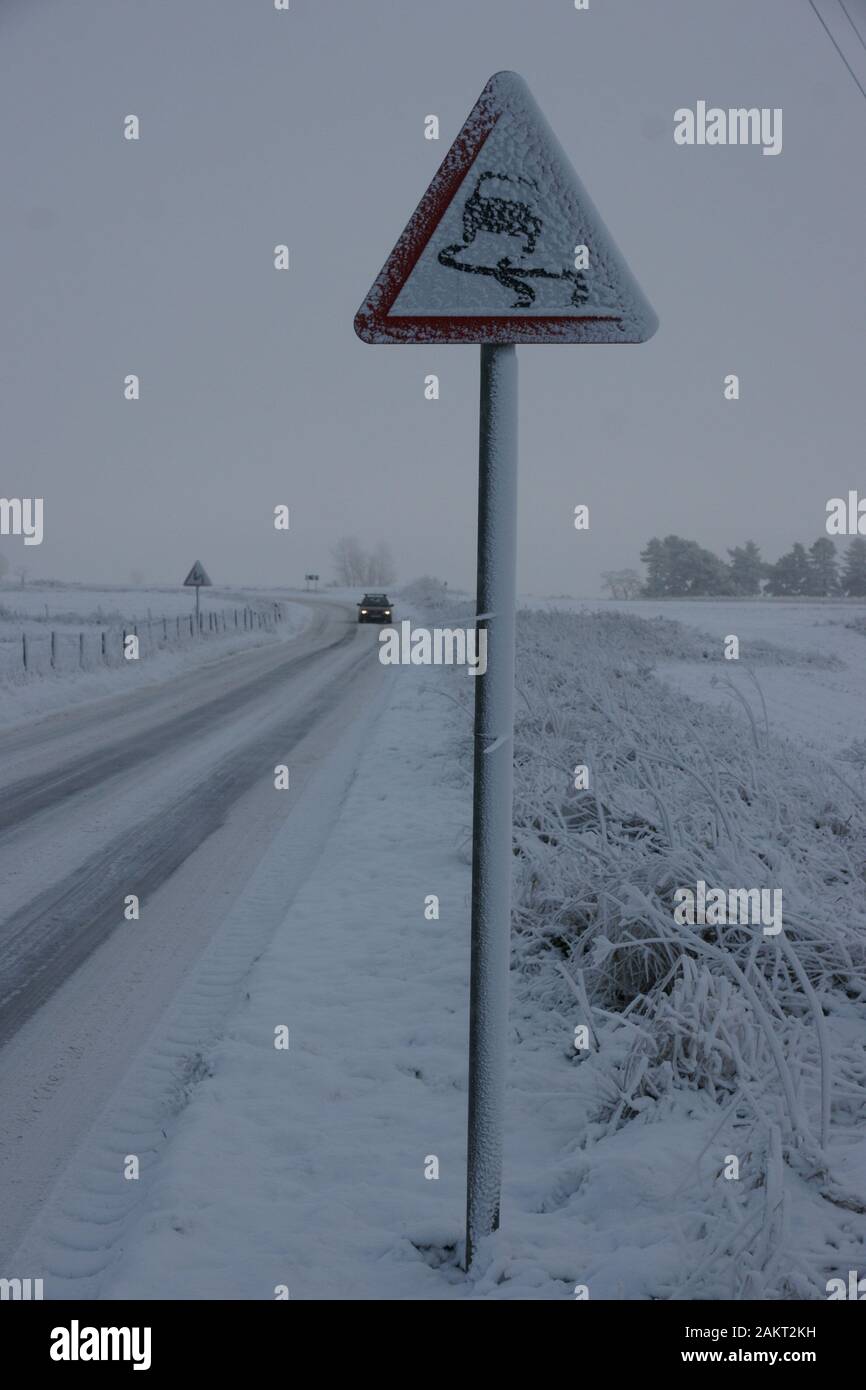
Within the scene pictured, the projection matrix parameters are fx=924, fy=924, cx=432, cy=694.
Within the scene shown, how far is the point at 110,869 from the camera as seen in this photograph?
641 cm

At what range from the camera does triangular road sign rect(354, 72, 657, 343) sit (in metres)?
2.20

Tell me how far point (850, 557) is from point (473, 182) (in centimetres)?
9674

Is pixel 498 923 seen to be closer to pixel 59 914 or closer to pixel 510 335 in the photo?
pixel 510 335

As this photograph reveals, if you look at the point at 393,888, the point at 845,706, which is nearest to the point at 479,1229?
the point at 393,888

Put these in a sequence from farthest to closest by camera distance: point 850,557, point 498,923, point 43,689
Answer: point 850,557 → point 43,689 → point 498,923

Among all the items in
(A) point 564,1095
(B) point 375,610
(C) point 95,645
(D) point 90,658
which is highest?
(B) point 375,610

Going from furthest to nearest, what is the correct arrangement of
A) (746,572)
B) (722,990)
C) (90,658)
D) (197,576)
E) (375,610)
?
1. (746,572)
2. (375,610)
3. (197,576)
4. (90,658)
5. (722,990)

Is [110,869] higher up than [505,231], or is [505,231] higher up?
[505,231]

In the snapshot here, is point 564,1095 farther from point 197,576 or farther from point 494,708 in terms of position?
point 197,576

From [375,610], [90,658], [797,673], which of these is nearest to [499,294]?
[90,658]

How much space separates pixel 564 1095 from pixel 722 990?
73cm

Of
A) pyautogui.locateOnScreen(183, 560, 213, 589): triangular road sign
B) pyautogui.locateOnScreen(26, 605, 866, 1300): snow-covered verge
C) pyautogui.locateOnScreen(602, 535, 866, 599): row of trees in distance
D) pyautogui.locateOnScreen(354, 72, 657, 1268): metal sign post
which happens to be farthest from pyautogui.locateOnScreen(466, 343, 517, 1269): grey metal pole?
pyautogui.locateOnScreen(602, 535, 866, 599): row of trees in distance

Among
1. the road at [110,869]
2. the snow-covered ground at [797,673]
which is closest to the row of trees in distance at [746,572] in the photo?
the snow-covered ground at [797,673]

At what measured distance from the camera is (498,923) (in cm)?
238
